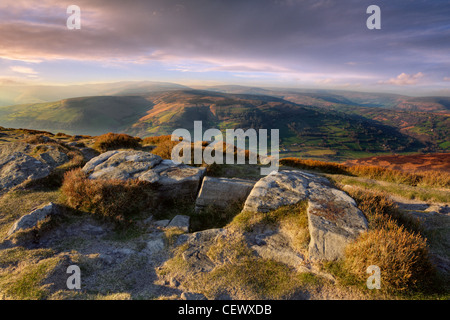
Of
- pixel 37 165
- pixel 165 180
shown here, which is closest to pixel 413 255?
pixel 165 180

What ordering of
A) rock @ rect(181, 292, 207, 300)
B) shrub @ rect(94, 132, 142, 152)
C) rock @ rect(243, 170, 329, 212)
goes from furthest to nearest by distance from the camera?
shrub @ rect(94, 132, 142, 152) < rock @ rect(243, 170, 329, 212) < rock @ rect(181, 292, 207, 300)

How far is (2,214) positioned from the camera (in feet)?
28.5

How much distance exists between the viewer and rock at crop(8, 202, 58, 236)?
7.42 meters

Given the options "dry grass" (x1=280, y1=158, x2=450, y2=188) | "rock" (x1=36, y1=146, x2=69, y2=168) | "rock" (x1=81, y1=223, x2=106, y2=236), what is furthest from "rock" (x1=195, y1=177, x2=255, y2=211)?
"dry grass" (x1=280, y1=158, x2=450, y2=188)

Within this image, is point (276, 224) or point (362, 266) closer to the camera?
point (362, 266)

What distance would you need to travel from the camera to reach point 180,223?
8844mm

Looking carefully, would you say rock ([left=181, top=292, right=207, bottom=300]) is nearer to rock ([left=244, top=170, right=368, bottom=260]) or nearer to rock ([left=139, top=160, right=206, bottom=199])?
rock ([left=244, top=170, right=368, bottom=260])

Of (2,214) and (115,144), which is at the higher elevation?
(115,144)

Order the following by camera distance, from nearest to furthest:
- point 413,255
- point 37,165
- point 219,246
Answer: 1. point 413,255
2. point 219,246
3. point 37,165

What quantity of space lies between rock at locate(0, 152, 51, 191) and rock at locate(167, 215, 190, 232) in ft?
27.0

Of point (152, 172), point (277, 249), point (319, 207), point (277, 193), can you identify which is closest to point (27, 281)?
point (152, 172)
